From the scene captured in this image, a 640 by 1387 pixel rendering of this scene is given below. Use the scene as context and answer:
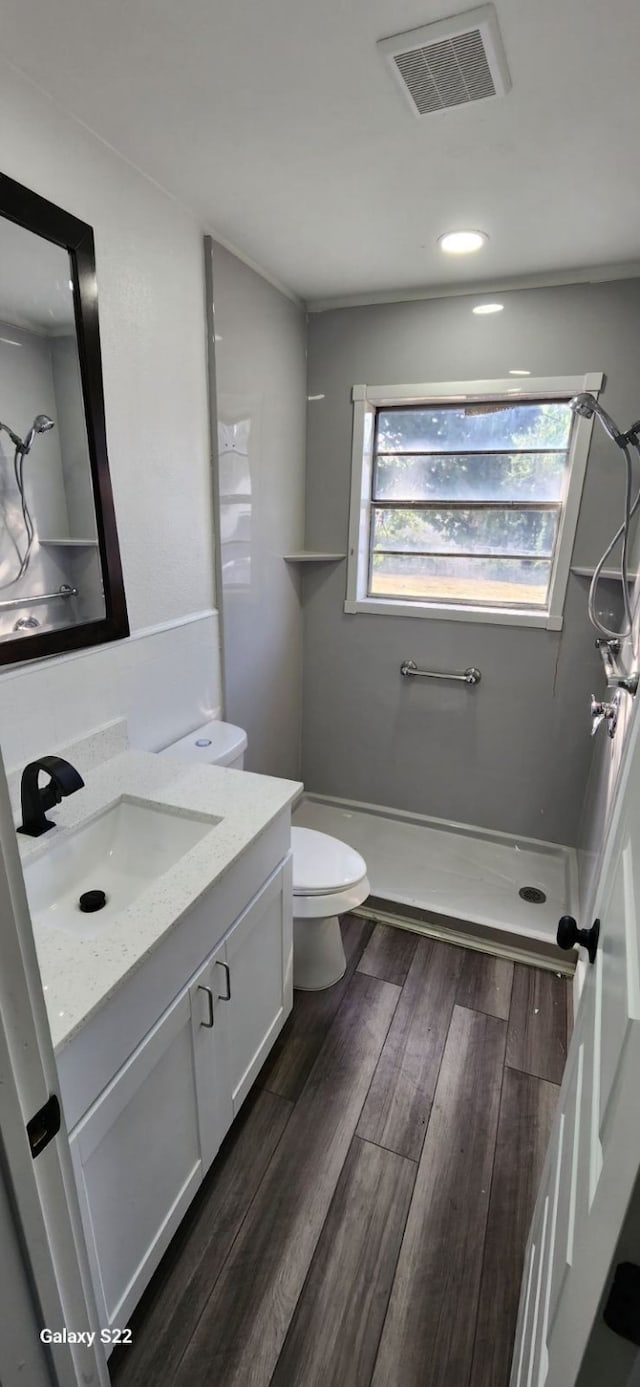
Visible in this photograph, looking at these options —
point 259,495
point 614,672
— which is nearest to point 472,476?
point 259,495

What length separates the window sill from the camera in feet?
7.91

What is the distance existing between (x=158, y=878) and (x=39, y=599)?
0.69m

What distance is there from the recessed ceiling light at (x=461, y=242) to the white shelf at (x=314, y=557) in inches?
45.7

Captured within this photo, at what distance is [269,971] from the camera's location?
1521 mm

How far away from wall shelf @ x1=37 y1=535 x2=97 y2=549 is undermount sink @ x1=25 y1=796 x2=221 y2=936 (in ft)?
2.04

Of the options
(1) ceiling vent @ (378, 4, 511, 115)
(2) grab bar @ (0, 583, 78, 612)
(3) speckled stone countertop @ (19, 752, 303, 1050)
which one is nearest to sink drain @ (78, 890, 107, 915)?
(3) speckled stone countertop @ (19, 752, 303, 1050)

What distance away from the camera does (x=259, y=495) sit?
2234 mm

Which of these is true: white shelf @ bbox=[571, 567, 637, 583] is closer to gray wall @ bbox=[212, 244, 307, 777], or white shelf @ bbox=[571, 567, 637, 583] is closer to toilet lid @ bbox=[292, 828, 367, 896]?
gray wall @ bbox=[212, 244, 307, 777]

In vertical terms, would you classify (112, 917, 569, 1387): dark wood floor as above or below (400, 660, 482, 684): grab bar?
below

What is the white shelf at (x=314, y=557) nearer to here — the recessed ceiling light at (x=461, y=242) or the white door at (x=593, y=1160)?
the recessed ceiling light at (x=461, y=242)

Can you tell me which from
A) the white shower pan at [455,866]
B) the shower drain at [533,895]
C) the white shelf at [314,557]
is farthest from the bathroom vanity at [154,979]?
the white shelf at [314,557]

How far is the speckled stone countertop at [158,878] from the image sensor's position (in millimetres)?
855

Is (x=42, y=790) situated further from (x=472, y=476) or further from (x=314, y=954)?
(x=472, y=476)

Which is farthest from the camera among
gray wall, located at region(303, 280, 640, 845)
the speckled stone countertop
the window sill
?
the window sill
